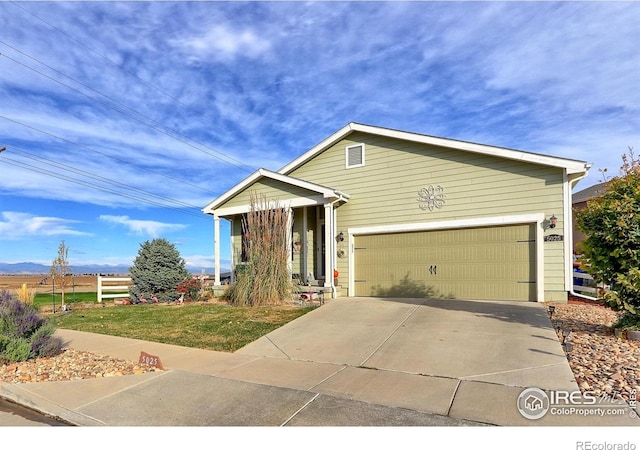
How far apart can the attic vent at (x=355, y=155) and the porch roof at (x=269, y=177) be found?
1.11 meters

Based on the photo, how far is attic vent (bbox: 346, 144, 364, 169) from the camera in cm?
1213

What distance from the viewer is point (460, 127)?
14.3m

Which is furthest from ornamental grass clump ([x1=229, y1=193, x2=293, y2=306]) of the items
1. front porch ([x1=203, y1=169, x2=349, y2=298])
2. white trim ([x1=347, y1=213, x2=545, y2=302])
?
white trim ([x1=347, y1=213, x2=545, y2=302])

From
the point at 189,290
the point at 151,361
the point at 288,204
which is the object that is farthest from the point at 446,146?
the point at 189,290

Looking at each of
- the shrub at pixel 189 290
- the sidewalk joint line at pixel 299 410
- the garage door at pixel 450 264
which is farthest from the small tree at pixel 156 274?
the sidewalk joint line at pixel 299 410

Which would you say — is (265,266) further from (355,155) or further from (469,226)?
(469,226)

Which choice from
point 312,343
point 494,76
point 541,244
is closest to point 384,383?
point 312,343

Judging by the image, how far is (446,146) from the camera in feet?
34.4

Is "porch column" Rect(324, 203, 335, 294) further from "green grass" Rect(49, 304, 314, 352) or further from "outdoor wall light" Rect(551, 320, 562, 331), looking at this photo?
"outdoor wall light" Rect(551, 320, 562, 331)

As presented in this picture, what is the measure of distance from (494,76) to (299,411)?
1014 cm

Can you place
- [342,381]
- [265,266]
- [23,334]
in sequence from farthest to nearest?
[265,266]
[23,334]
[342,381]

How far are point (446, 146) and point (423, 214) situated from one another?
2.01m

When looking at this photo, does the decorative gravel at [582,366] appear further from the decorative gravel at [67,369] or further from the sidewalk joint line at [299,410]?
the sidewalk joint line at [299,410]

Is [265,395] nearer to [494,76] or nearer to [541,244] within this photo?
[541,244]
